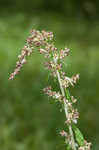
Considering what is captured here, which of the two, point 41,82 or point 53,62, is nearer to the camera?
point 53,62

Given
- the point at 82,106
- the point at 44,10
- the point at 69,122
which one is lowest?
the point at 69,122

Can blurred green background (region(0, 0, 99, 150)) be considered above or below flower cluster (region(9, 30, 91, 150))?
above

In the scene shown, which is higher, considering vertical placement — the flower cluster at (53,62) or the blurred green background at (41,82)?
the blurred green background at (41,82)

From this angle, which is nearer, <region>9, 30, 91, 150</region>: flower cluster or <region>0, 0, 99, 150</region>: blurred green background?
<region>9, 30, 91, 150</region>: flower cluster

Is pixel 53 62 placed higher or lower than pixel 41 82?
lower

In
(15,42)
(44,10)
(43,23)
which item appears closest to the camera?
(15,42)

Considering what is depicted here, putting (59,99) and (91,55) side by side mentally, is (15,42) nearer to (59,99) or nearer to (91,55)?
(91,55)

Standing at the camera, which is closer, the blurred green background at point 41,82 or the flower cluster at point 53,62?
the flower cluster at point 53,62

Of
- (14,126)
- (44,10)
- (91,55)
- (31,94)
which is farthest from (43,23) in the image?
(14,126)
